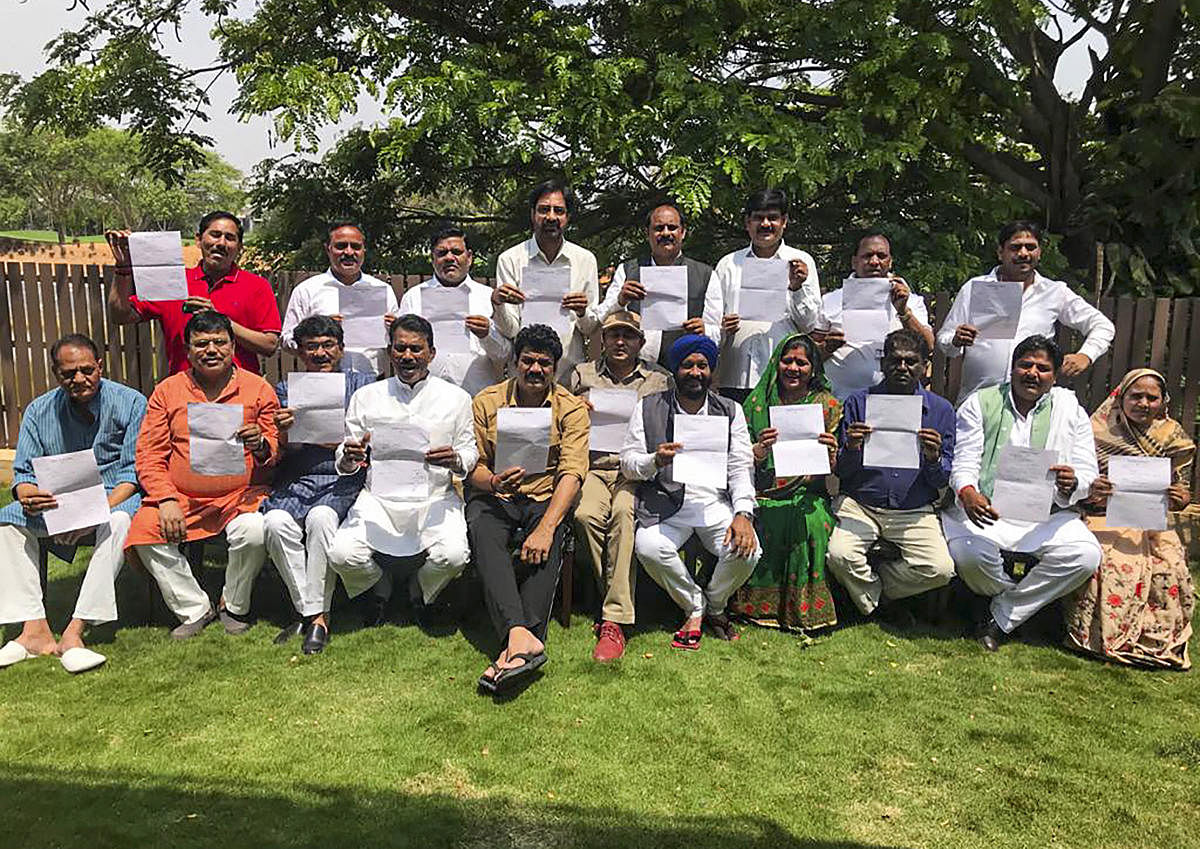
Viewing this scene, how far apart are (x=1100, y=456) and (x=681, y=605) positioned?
2.51 metres

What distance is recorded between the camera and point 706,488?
15.6ft

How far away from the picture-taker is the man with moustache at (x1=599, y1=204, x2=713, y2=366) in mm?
4996

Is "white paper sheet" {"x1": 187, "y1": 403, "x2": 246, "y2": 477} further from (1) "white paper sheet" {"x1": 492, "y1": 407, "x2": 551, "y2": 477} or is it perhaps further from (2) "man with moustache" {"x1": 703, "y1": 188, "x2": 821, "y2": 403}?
(2) "man with moustache" {"x1": 703, "y1": 188, "x2": 821, "y2": 403}

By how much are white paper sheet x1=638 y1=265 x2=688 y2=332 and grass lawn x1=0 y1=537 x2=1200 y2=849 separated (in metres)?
1.83

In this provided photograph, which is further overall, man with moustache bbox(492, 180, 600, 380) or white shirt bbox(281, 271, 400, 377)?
white shirt bbox(281, 271, 400, 377)

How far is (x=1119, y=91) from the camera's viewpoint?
8500mm

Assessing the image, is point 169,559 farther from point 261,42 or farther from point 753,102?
point 261,42

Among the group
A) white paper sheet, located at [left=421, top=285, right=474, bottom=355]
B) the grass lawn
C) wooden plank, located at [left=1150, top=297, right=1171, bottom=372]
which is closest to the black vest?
the grass lawn

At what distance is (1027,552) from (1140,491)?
0.63 m

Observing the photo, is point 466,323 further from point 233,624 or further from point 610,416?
point 233,624

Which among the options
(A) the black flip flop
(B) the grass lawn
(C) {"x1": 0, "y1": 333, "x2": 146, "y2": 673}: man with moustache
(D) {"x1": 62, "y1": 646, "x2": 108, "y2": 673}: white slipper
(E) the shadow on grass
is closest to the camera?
(E) the shadow on grass

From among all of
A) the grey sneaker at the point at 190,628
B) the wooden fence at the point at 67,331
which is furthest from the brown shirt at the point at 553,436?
the wooden fence at the point at 67,331

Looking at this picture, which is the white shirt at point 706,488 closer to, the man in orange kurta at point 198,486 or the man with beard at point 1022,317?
the man with beard at point 1022,317

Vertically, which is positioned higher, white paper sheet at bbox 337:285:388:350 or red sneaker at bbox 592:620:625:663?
white paper sheet at bbox 337:285:388:350
